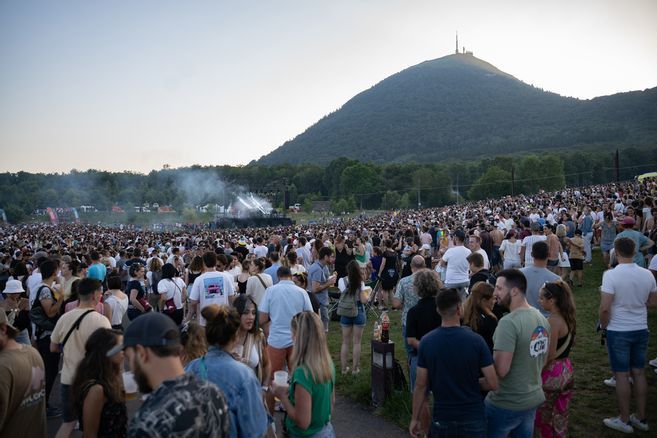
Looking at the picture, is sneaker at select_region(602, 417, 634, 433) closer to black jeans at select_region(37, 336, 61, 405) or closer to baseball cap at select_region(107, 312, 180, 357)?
baseball cap at select_region(107, 312, 180, 357)

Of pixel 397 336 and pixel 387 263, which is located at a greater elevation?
pixel 387 263

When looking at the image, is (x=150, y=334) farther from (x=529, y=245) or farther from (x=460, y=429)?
(x=529, y=245)

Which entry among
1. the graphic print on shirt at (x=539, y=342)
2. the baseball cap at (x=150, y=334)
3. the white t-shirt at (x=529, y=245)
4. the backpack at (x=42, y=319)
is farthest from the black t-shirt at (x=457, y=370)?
the white t-shirt at (x=529, y=245)

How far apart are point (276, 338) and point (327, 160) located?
163 m

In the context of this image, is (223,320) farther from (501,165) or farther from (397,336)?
(501,165)

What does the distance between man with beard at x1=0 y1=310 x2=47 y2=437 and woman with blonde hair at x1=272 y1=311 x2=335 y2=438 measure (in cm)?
168

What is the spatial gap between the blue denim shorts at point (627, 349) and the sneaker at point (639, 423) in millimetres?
559

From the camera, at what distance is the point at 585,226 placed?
1500 centimetres

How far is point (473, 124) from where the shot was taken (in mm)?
167125

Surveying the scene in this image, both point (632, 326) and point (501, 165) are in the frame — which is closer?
point (632, 326)

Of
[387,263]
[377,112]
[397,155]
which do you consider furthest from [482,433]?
[377,112]

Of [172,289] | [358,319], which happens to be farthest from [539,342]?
[172,289]

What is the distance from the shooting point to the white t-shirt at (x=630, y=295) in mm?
4781

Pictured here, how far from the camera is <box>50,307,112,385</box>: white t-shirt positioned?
4383mm
